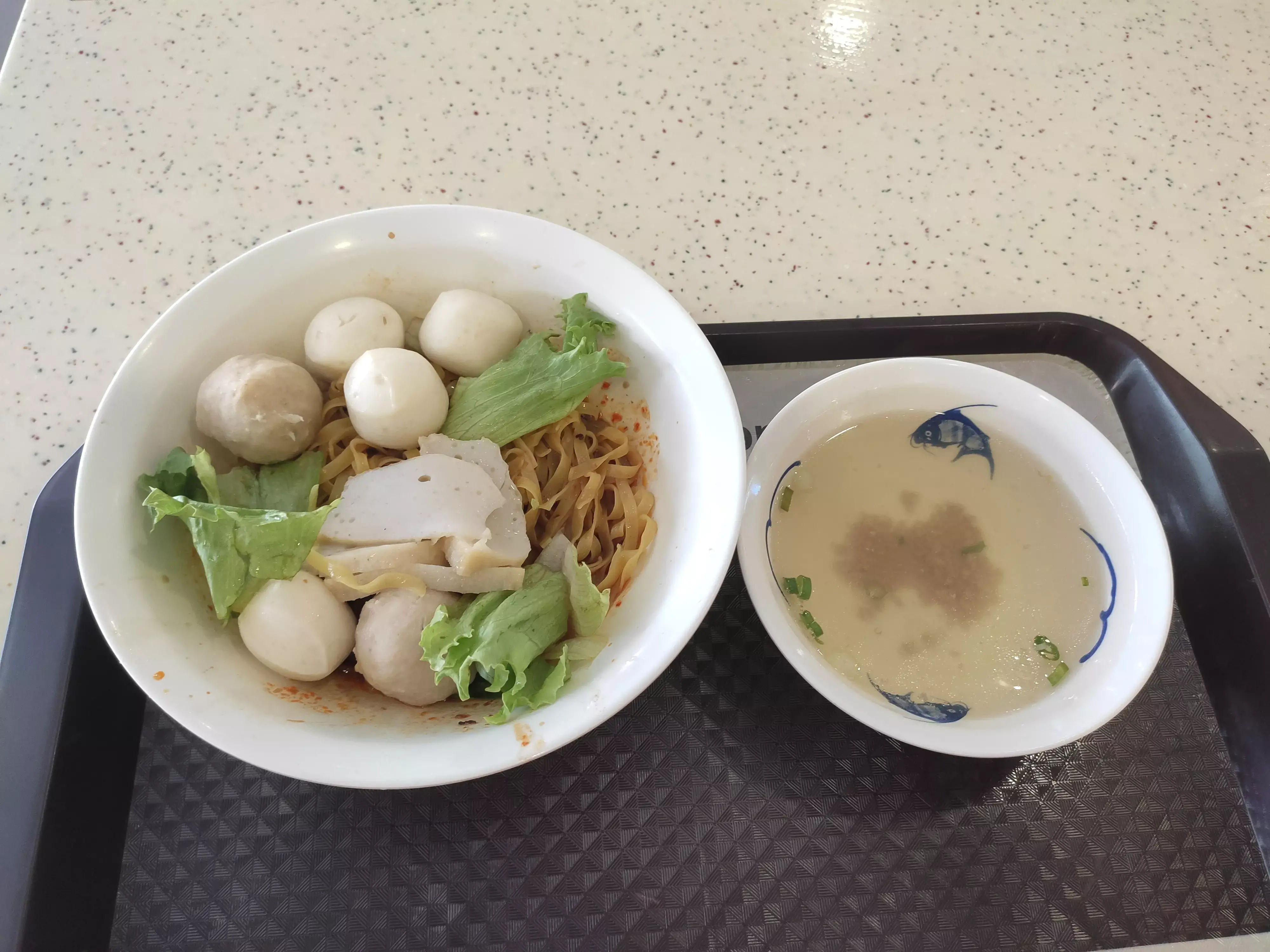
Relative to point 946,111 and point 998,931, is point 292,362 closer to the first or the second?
point 998,931

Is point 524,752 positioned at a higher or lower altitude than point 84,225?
lower

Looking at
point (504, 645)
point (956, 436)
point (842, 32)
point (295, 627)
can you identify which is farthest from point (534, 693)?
point (842, 32)

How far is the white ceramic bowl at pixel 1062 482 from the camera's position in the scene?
0.74m

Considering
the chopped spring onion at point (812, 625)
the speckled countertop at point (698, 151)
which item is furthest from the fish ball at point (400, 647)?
the speckled countertop at point (698, 151)

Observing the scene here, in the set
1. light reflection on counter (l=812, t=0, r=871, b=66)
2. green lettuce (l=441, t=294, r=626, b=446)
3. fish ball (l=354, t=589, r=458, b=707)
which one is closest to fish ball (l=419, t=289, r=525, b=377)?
green lettuce (l=441, t=294, r=626, b=446)

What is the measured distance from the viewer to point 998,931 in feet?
2.51

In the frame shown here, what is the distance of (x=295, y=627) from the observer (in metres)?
0.69

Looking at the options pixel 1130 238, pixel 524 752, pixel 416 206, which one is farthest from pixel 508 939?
pixel 1130 238

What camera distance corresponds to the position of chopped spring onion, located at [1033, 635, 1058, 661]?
812mm

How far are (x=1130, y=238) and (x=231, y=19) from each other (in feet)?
4.91

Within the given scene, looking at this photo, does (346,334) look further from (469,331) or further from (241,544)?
(241,544)

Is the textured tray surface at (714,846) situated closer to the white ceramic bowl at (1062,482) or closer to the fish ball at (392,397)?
the white ceramic bowl at (1062,482)

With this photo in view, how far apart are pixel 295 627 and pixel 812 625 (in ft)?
1.67

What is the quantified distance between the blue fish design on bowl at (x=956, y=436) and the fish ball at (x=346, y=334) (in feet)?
2.04
